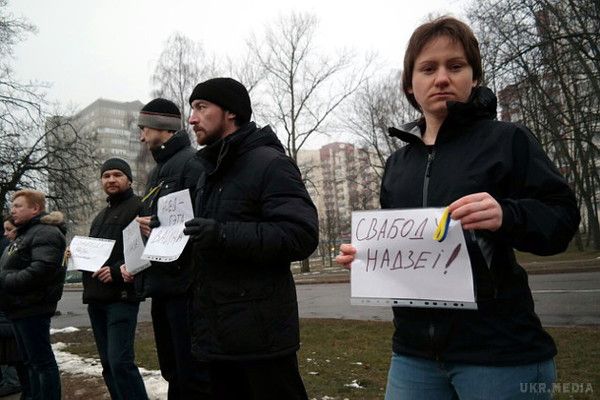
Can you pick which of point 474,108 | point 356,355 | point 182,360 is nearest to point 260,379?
point 182,360

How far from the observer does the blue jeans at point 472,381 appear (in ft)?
4.98

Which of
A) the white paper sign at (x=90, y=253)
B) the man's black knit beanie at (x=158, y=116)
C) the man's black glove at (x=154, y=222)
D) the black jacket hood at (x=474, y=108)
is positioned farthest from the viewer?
the white paper sign at (x=90, y=253)

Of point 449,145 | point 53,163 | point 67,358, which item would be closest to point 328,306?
point 67,358


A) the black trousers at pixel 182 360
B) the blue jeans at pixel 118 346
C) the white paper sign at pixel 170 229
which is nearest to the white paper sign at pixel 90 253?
the blue jeans at pixel 118 346

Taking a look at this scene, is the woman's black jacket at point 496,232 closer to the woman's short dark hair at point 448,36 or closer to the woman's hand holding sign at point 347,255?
the woman's short dark hair at point 448,36

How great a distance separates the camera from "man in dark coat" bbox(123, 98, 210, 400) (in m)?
3.06

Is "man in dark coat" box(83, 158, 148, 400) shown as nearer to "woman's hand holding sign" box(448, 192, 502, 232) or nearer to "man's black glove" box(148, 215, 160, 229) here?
"man's black glove" box(148, 215, 160, 229)

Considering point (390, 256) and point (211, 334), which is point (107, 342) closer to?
point (211, 334)

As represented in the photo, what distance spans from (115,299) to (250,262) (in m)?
1.91

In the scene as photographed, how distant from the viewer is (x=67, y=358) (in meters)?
7.22

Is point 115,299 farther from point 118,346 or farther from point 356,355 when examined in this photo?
point 356,355

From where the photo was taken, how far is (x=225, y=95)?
9.16 ft

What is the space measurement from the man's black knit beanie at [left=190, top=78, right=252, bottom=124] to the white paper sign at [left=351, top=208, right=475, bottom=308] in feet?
4.01

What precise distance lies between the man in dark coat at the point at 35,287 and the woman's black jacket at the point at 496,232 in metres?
3.65
